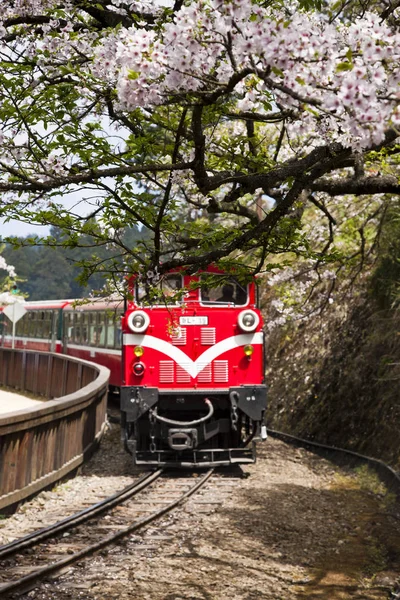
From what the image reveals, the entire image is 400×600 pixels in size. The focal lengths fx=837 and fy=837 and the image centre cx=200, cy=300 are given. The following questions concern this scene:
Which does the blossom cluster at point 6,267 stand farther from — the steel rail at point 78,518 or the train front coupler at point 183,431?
the steel rail at point 78,518

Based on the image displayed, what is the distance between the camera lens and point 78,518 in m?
9.95

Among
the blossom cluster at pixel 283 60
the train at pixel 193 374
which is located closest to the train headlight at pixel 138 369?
the train at pixel 193 374

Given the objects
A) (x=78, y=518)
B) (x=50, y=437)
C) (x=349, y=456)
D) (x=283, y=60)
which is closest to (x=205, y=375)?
(x=50, y=437)

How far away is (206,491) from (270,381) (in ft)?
35.5

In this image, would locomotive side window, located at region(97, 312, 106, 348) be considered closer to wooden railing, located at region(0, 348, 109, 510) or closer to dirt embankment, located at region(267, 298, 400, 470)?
wooden railing, located at region(0, 348, 109, 510)

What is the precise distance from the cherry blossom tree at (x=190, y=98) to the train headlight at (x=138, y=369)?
473 cm

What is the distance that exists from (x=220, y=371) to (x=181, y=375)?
0.64 meters

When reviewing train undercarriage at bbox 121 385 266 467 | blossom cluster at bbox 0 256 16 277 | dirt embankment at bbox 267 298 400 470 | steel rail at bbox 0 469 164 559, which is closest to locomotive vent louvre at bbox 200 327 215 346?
train undercarriage at bbox 121 385 266 467

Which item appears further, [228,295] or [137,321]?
[228,295]

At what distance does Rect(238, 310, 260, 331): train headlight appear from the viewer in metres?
13.6

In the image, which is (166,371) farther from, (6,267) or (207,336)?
(6,267)

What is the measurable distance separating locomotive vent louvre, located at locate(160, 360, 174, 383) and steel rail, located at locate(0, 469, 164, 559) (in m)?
1.53

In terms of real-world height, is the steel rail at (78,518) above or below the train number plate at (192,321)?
below

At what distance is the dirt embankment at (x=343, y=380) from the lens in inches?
629
